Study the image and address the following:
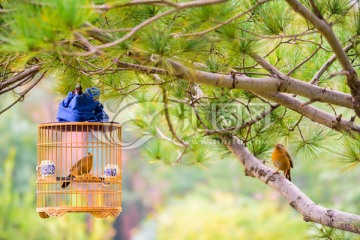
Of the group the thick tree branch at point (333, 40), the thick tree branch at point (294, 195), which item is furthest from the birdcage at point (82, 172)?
the thick tree branch at point (333, 40)

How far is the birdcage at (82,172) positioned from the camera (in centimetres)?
239

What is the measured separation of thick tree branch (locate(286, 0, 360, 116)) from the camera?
1629mm

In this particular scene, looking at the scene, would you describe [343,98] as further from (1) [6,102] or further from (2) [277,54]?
(1) [6,102]

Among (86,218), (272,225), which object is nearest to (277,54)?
(272,225)

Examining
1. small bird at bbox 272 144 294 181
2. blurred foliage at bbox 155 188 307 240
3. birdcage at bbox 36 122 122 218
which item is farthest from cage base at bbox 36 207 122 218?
blurred foliage at bbox 155 188 307 240

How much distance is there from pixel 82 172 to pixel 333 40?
110 centimetres

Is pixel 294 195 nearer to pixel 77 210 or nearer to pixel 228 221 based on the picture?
pixel 77 210

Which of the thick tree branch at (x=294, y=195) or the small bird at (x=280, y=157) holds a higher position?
the small bird at (x=280, y=157)

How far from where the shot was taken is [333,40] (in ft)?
5.52

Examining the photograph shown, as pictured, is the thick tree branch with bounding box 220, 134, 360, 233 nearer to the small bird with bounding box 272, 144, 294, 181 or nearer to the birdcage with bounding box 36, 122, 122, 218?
the small bird with bounding box 272, 144, 294, 181

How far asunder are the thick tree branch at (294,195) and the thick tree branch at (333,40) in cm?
48

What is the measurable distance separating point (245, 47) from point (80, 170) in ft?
2.67

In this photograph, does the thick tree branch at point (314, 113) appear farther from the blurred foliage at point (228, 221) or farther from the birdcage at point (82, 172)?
the blurred foliage at point (228, 221)

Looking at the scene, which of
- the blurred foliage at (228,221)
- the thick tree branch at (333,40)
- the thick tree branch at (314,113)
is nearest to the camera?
the thick tree branch at (333,40)
